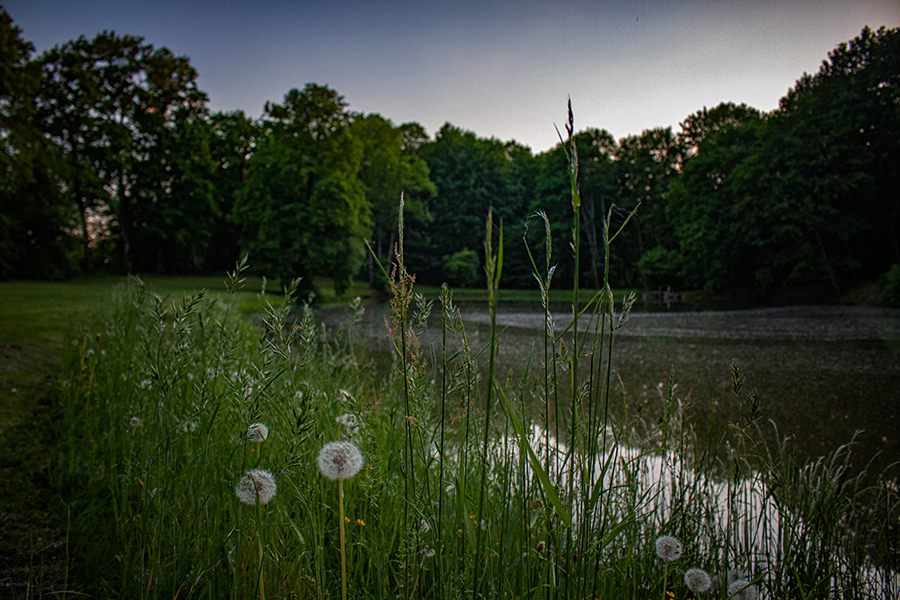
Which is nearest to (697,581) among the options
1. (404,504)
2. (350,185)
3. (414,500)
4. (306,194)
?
(414,500)

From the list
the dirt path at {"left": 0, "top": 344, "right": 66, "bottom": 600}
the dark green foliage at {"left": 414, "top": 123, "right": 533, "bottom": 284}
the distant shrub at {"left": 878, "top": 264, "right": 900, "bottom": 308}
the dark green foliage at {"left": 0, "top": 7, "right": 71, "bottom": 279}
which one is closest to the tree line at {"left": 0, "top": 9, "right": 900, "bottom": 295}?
the dark green foliage at {"left": 0, "top": 7, "right": 71, "bottom": 279}

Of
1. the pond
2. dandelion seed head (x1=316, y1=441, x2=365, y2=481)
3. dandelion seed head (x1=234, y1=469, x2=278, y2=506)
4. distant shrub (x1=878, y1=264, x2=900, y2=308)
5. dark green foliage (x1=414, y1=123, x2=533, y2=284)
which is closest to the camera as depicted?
dandelion seed head (x1=316, y1=441, x2=365, y2=481)

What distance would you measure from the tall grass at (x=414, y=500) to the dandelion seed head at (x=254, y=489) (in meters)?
0.07

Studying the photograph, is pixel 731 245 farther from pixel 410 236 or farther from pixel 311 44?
pixel 311 44

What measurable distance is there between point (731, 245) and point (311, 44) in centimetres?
2799

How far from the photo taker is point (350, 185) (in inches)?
982

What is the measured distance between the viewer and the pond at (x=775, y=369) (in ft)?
14.3

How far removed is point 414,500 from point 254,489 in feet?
1.24

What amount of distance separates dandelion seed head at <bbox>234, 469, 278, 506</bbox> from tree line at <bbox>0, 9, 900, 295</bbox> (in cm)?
1893

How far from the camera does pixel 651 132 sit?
147 ft

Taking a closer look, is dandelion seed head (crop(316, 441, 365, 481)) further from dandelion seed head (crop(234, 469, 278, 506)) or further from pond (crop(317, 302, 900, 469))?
pond (crop(317, 302, 900, 469))

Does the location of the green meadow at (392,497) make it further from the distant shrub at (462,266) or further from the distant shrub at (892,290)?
the distant shrub at (462,266)

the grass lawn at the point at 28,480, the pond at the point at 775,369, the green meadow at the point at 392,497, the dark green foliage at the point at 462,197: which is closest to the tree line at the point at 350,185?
the dark green foliage at the point at 462,197

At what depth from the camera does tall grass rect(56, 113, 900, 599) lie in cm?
103
